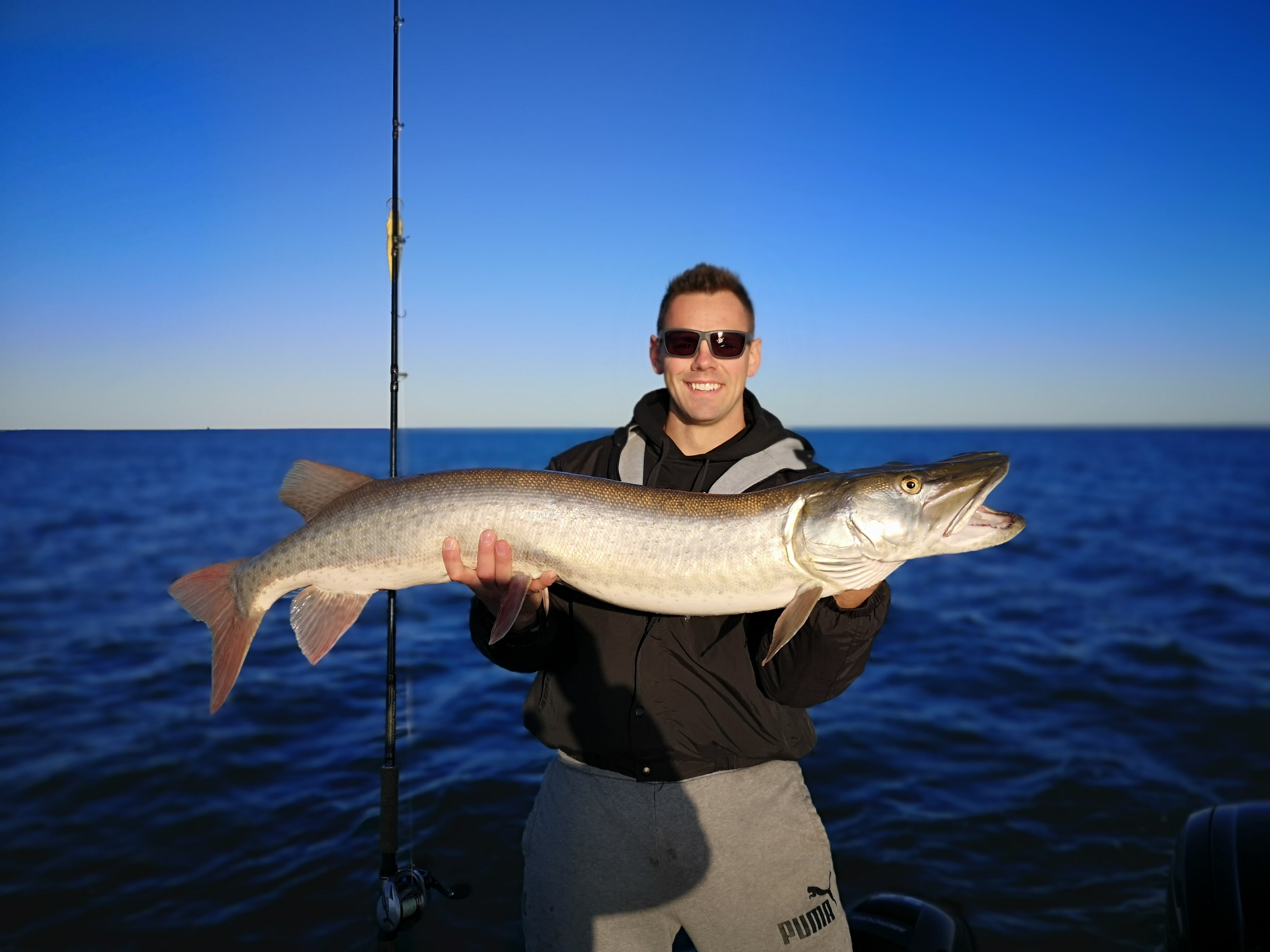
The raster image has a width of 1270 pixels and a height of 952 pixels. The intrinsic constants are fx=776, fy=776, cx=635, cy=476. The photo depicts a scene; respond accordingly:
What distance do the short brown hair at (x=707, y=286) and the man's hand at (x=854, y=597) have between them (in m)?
1.47

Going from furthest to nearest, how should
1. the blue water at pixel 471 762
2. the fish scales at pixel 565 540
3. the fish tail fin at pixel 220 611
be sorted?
the blue water at pixel 471 762 → the fish tail fin at pixel 220 611 → the fish scales at pixel 565 540

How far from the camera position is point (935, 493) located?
3186mm

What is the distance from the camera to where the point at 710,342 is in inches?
147

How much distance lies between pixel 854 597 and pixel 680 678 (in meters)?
0.80

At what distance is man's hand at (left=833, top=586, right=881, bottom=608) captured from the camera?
125 inches

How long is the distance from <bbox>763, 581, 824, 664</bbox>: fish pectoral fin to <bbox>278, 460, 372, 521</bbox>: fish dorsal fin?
6.56 ft

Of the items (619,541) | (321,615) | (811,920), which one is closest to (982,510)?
(619,541)

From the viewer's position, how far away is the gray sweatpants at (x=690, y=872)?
10.2 feet

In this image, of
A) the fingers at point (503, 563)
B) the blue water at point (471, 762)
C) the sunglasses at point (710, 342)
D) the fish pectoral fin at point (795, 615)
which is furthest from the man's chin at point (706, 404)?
the blue water at point (471, 762)

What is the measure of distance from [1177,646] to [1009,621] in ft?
7.80

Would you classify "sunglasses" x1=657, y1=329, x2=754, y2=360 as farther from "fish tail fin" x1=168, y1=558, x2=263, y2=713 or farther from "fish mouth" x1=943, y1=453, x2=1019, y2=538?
"fish tail fin" x1=168, y1=558, x2=263, y2=713

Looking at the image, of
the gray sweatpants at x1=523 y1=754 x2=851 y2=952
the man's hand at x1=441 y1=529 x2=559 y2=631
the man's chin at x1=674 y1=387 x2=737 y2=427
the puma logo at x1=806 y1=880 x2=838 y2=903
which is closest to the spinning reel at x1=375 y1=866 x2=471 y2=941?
the gray sweatpants at x1=523 y1=754 x2=851 y2=952

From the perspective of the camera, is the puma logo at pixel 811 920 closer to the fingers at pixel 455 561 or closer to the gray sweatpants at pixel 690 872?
the gray sweatpants at pixel 690 872

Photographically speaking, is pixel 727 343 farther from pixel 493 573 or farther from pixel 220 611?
pixel 220 611
